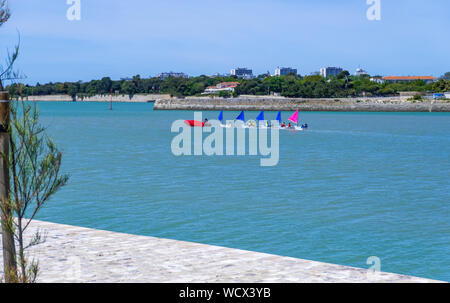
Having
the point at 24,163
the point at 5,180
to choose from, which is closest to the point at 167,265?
the point at 24,163

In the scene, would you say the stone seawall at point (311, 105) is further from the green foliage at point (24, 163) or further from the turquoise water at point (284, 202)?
the green foliage at point (24, 163)

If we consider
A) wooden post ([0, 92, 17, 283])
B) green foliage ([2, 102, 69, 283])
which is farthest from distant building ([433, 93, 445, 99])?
wooden post ([0, 92, 17, 283])

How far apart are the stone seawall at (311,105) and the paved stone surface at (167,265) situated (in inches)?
4567

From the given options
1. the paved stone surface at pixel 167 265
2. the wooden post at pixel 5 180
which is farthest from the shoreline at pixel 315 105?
the wooden post at pixel 5 180

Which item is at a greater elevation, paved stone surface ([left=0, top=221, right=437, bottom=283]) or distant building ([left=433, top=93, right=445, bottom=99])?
distant building ([left=433, top=93, right=445, bottom=99])

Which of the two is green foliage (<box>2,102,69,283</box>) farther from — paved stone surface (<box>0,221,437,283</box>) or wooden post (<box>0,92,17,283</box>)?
paved stone surface (<box>0,221,437,283</box>)

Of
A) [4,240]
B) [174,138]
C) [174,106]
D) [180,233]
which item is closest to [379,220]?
[180,233]

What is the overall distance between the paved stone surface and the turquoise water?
4.30 meters

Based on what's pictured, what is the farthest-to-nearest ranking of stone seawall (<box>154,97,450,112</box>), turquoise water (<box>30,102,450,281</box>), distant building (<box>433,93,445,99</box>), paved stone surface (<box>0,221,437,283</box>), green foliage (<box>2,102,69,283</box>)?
distant building (<box>433,93,445,99</box>), stone seawall (<box>154,97,450,112</box>), turquoise water (<box>30,102,450,281</box>), paved stone surface (<box>0,221,437,283</box>), green foliage (<box>2,102,69,283</box>)

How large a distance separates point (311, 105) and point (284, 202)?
108 m

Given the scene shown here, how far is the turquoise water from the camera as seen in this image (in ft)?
53.5

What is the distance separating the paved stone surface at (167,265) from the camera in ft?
31.1

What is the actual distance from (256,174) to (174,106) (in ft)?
370

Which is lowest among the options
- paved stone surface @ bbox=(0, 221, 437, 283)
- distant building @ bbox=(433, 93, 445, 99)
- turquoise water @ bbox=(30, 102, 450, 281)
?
turquoise water @ bbox=(30, 102, 450, 281)
